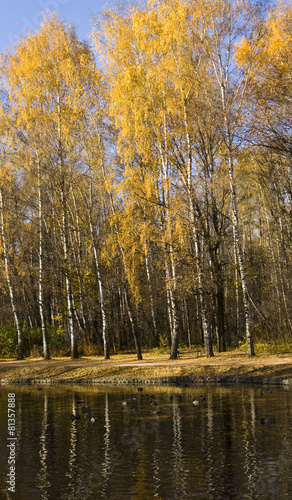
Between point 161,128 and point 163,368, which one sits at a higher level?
point 161,128

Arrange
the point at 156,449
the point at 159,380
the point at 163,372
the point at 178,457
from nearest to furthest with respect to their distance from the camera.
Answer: the point at 178,457
the point at 156,449
the point at 159,380
the point at 163,372

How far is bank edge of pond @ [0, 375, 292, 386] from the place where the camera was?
13234 mm

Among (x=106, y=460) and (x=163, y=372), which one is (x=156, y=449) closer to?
(x=106, y=460)

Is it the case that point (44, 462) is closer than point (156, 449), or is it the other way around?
point (44, 462)

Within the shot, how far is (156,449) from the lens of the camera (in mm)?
6609

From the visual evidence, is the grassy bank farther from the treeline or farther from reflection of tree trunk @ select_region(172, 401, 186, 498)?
reflection of tree trunk @ select_region(172, 401, 186, 498)

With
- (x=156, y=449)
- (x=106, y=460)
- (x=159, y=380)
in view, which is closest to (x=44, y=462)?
(x=106, y=460)

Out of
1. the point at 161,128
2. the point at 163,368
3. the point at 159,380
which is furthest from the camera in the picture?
the point at 161,128

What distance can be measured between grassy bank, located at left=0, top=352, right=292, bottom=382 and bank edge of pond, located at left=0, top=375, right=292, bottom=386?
142 mm

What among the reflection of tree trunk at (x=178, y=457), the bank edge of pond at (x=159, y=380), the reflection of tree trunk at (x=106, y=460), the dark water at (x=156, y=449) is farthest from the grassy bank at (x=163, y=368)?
the reflection of tree trunk at (x=106, y=460)

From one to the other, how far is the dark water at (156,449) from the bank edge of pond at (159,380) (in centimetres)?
190

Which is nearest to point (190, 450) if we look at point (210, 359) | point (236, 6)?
point (210, 359)

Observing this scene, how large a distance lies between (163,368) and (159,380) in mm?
862

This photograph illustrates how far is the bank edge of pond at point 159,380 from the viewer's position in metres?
13.2
